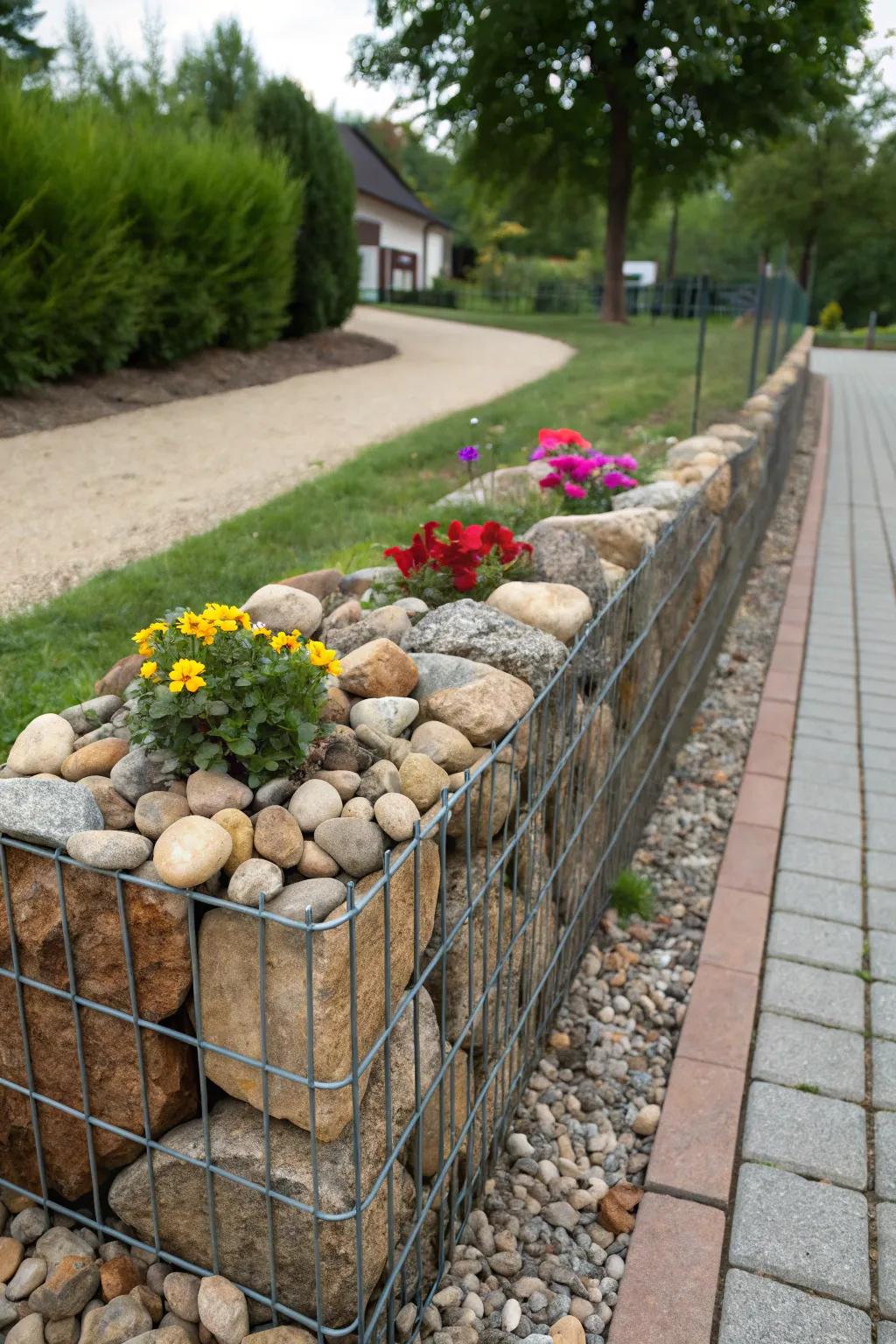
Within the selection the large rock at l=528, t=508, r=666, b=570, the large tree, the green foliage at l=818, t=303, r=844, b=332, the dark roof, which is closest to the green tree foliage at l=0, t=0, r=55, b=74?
the large tree

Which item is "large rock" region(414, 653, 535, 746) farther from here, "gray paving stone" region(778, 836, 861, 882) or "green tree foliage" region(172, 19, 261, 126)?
"green tree foliage" region(172, 19, 261, 126)

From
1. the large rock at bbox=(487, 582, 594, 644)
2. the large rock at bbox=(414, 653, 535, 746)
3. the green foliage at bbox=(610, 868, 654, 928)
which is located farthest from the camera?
the green foliage at bbox=(610, 868, 654, 928)

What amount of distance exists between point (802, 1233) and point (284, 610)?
1.72m

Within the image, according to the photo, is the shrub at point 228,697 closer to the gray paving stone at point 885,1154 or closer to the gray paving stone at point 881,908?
the gray paving stone at point 885,1154

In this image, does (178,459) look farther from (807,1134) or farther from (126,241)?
(807,1134)

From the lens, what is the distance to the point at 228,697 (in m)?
1.71

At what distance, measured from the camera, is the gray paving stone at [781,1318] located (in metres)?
1.81

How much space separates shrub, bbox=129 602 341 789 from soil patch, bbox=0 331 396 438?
19.5 feet

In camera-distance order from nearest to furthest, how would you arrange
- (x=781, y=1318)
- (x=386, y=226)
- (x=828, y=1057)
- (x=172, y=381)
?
(x=781, y=1318) < (x=828, y=1057) < (x=172, y=381) < (x=386, y=226)

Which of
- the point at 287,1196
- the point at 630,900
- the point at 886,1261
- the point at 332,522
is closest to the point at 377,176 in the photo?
the point at 332,522

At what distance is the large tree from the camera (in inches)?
697

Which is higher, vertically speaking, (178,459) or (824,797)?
(178,459)

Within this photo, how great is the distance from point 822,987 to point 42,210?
290 inches

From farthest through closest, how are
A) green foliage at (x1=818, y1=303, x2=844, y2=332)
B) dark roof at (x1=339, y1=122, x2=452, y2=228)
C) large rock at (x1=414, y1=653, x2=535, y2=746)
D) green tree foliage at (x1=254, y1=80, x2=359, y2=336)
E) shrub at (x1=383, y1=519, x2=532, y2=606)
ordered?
green foliage at (x1=818, y1=303, x2=844, y2=332), dark roof at (x1=339, y1=122, x2=452, y2=228), green tree foliage at (x1=254, y1=80, x2=359, y2=336), shrub at (x1=383, y1=519, x2=532, y2=606), large rock at (x1=414, y1=653, x2=535, y2=746)
